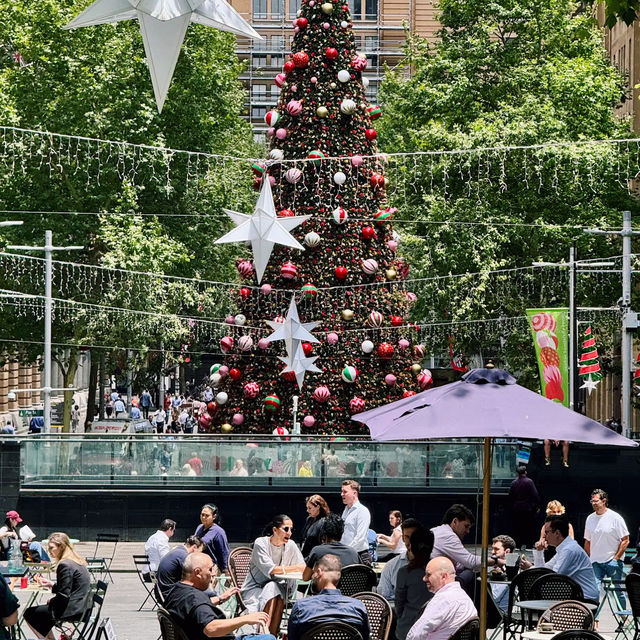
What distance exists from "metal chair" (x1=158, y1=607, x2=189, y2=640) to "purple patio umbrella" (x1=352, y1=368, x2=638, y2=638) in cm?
227

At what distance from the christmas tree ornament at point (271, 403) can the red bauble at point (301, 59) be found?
21.3 feet

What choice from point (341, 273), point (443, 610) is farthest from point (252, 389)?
point (443, 610)

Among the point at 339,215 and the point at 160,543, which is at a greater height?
the point at 339,215

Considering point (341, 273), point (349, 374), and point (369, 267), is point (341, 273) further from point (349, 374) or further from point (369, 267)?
point (349, 374)

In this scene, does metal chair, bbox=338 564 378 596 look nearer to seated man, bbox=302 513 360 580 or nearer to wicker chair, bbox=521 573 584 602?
seated man, bbox=302 513 360 580

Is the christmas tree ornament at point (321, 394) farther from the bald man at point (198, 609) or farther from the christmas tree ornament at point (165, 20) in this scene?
the bald man at point (198, 609)

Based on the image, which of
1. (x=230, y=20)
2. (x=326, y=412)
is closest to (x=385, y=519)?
(x=326, y=412)

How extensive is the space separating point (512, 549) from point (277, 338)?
11.1m

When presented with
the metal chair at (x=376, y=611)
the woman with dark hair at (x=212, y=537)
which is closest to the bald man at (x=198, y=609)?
the metal chair at (x=376, y=611)

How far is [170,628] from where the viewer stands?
1083 centimetres

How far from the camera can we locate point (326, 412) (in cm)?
2841

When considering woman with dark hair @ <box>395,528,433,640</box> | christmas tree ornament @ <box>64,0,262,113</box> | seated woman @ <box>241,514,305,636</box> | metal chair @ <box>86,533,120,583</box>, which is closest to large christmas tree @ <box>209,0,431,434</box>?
metal chair @ <box>86,533,120,583</box>

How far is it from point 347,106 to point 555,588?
16090mm

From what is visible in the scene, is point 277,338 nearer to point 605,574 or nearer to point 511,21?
point 605,574
